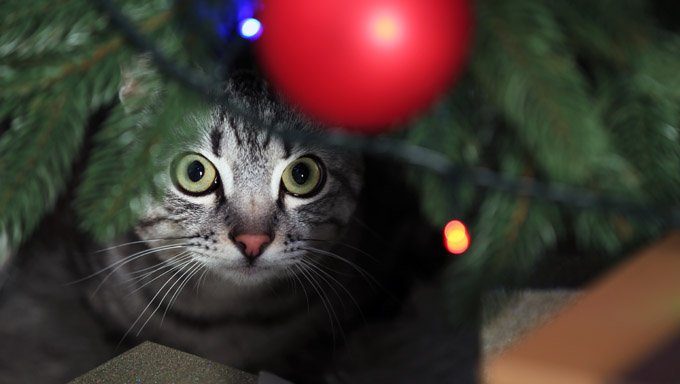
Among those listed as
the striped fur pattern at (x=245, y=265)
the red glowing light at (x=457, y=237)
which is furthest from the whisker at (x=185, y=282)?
the red glowing light at (x=457, y=237)

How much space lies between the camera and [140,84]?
0.45 meters

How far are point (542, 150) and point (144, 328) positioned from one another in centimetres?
56

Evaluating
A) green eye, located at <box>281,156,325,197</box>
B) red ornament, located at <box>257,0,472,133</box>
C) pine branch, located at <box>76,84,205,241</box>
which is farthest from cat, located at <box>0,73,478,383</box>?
red ornament, located at <box>257,0,472,133</box>

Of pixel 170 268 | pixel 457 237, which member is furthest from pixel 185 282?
pixel 457 237

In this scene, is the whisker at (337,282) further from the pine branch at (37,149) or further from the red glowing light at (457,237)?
the pine branch at (37,149)

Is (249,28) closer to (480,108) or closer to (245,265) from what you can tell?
(480,108)

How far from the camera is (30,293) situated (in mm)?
823

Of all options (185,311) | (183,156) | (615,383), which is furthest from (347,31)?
(185,311)

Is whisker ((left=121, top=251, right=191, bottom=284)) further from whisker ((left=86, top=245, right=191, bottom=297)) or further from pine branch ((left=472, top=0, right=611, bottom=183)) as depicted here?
pine branch ((left=472, top=0, right=611, bottom=183))

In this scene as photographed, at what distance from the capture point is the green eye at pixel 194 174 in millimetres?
680

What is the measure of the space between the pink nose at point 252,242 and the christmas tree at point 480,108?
25 centimetres

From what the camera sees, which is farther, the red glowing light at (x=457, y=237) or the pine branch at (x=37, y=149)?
the red glowing light at (x=457, y=237)

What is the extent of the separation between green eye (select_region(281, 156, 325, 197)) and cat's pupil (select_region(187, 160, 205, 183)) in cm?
8

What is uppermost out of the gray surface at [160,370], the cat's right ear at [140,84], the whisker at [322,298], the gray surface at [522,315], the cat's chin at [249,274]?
the cat's right ear at [140,84]
